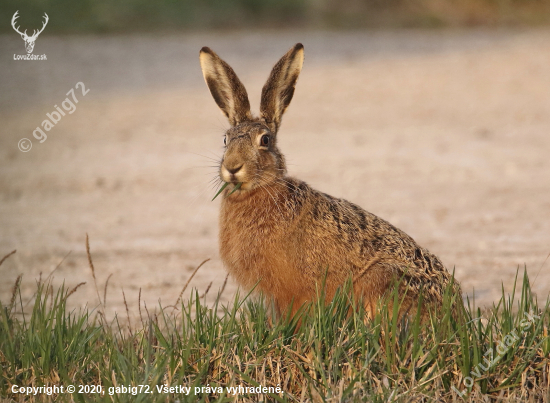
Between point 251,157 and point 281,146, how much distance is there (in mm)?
6633

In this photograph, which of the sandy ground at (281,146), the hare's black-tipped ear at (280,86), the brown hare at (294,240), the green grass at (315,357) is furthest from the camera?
the sandy ground at (281,146)

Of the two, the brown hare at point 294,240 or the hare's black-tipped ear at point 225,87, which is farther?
the hare's black-tipped ear at point 225,87

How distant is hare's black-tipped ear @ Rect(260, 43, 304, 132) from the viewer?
4.53 metres

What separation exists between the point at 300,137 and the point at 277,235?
7258 mm

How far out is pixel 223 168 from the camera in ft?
13.9

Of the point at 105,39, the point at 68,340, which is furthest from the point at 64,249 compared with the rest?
the point at 105,39

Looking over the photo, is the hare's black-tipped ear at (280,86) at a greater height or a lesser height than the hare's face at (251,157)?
greater

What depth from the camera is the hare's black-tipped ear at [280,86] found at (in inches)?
178

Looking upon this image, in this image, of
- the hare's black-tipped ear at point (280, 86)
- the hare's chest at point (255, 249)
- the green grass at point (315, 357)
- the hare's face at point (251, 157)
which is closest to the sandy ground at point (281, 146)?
the hare's face at point (251, 157)

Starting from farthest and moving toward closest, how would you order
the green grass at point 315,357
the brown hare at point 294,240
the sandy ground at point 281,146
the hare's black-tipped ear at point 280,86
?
the sandy ground at point 281,146, the hare's black-tipped ear at point 280,86, the brown hare at point 294,240, the green grass at point 315,357

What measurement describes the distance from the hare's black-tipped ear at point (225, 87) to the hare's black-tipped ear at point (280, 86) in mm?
125

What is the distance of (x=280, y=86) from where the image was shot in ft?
15.2

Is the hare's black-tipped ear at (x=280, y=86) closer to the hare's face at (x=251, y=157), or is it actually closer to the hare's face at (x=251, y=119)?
the hare's face at (x=251, y=119)

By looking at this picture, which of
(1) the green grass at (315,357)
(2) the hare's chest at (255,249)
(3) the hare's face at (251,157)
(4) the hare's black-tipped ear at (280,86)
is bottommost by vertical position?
(1) the green grass at (315,357)
